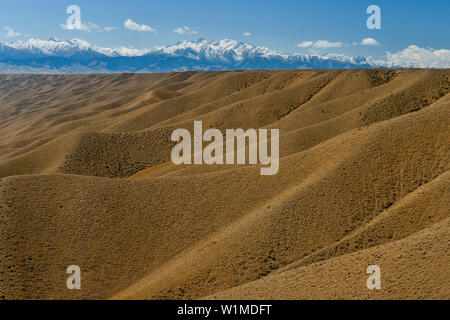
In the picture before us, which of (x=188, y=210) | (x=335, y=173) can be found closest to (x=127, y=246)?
(x=188, y=210)

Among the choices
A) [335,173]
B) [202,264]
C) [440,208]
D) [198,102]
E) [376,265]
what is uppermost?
[198,102]

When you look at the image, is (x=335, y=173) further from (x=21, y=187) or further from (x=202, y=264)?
(x=21, y=187)

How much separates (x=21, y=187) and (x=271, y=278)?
30726mm

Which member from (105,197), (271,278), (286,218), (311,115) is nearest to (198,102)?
(311,115)

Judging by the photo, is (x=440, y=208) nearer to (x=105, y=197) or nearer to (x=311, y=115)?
(x=105, y=197)

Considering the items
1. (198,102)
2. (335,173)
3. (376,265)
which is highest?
(198,102)

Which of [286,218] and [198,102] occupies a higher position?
[198,102]

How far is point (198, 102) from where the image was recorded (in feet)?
416

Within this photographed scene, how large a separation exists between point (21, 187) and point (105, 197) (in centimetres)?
958

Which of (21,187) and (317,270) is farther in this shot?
(21,187)

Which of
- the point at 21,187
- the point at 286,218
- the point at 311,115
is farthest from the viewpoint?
the point at 311,115

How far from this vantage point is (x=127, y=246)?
36438mm
